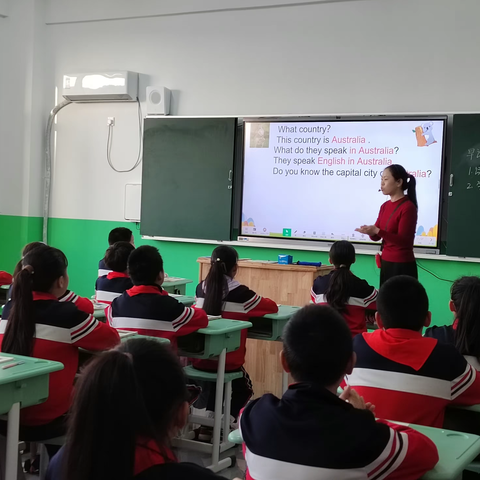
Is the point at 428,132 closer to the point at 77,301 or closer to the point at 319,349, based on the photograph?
the point at 77,301

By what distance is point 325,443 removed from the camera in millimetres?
1409

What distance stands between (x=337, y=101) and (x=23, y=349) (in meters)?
4.15

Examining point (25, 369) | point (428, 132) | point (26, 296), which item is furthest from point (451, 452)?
point (428, 132)

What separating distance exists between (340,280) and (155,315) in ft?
4.01

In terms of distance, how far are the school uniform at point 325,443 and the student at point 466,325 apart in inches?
43.0

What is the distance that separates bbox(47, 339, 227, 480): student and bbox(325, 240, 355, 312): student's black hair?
2.80 metres

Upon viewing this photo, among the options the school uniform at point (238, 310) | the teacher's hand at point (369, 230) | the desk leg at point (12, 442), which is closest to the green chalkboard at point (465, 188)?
the teacher's hand at point (369, 230)

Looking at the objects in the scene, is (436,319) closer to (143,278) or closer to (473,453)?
(143,278)

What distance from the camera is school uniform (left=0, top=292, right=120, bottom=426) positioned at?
255cm

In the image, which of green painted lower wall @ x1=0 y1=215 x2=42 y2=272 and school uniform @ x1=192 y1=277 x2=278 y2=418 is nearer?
school uniform @ x1=192 y1=277 x2=278 y2=418

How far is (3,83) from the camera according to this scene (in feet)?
23.9

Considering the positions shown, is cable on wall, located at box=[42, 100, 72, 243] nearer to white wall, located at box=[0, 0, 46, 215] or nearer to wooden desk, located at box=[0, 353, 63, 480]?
white wall, located at box=[0, 0, 46, 215]

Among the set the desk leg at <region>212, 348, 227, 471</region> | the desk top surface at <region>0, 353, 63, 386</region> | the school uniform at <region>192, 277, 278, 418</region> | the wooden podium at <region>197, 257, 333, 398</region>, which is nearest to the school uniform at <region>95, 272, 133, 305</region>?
the school uniform at <region>192, 277, 278, 418</region>

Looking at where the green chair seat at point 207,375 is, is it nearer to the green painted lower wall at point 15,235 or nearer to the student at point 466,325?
the student at point 466,325
